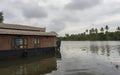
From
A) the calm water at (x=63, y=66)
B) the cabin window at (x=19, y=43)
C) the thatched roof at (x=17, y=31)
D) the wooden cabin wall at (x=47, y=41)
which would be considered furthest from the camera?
the wooden cabin wall at (x=47, y=41)

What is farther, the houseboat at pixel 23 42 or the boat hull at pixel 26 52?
the houseboat at pixel 23 42

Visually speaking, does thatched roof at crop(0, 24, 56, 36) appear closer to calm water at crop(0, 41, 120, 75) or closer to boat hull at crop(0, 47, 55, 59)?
boat hull at crop(0, 47, 55, 59)

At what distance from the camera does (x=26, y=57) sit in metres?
22.5

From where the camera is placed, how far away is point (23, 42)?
917 inches

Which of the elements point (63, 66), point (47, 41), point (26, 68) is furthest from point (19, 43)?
point (63, 66)

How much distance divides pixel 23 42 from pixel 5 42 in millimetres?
2942

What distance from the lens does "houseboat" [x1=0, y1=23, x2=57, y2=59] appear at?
20703mm

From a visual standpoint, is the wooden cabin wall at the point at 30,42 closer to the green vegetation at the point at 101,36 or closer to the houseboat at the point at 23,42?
the houseboat at the point at 23,42

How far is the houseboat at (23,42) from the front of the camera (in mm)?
20703

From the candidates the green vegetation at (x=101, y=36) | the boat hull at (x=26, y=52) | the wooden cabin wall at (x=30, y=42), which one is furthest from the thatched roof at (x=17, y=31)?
the green vegetation at (x=101, y=36)

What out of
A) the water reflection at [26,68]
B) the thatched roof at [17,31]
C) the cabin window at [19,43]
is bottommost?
the water reflection at [26,68]

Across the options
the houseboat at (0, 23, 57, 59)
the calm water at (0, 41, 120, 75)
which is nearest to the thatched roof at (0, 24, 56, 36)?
the houseboat at (0, 23, 57, 59)

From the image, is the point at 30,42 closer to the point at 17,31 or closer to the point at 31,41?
the point at 31,41

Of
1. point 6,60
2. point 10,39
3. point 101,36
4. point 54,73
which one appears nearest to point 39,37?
point 10,39
